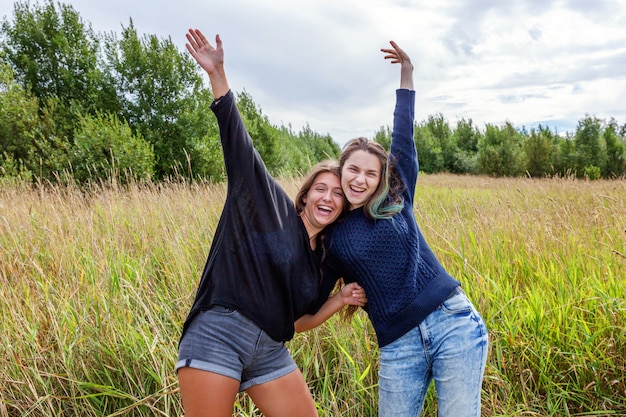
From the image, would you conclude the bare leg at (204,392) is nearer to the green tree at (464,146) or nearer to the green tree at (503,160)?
the green tree at (503,160)

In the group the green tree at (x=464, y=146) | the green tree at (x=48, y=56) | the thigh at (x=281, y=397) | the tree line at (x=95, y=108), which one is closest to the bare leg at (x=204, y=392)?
the thigh at (x=281, y=397)

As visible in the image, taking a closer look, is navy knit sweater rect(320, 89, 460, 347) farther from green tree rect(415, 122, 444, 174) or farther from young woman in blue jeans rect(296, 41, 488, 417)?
green tree rect(415, 122, 444, 174)

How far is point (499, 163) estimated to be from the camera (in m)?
24.4

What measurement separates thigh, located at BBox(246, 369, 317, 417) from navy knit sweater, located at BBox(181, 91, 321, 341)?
173 millimetres

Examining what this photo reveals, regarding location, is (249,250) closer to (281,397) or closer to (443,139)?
(281,397)

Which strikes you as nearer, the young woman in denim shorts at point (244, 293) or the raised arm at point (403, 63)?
the young woman in denim shorts at point (244, 293)

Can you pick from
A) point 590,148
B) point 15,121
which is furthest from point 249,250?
point 590,148

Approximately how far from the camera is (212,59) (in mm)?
1581

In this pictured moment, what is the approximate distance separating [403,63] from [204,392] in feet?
5.26

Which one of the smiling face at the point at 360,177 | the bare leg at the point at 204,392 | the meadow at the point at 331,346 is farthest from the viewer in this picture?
the meadow at the point at 331,346

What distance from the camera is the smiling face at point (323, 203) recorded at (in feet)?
5.83

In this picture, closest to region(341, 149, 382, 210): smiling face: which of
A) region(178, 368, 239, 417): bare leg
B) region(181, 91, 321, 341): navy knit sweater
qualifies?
region(181, 91, 321, 341): navy knit sweater

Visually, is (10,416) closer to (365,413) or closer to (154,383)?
(154,383)

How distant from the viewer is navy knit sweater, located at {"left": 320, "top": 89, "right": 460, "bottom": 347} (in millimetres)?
1645
